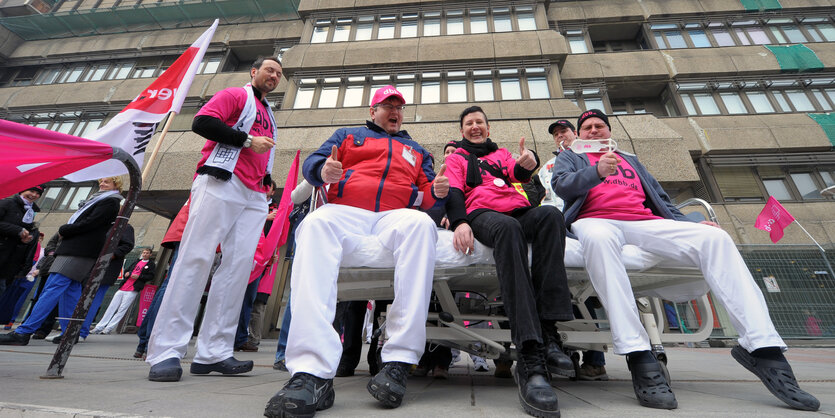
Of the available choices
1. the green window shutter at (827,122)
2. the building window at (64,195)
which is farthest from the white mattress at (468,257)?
the building window at (64,195)

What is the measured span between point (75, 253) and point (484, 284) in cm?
500

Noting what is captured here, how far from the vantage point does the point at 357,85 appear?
13445mm

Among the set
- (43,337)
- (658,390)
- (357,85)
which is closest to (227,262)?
(658,390)

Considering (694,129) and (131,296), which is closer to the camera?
(131,296)

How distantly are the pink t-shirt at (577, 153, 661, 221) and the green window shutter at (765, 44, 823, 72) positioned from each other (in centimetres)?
1825

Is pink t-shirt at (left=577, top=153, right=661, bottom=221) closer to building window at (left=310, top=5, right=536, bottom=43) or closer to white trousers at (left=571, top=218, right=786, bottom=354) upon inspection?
white trousers at (left=571, top=218, right=786, bottom=354)

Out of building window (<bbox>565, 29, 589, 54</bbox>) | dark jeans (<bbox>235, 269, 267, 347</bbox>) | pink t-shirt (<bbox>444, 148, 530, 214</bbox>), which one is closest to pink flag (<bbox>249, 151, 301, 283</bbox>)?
dark jeans (<bbox>235, 269, 267, 347</bbox>)

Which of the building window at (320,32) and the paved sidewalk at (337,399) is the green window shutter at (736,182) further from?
the building window at (320,32)

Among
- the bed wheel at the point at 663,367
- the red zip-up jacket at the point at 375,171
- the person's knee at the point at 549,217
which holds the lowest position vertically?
the bed wheel at the point at 663,367

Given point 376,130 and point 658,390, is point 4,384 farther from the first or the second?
point 658,390

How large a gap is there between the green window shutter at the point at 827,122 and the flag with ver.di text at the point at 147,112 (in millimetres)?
19323

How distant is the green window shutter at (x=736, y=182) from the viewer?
42.1 feet

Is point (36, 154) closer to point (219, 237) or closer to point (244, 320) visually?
point (219, 237)

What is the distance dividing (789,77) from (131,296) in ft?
76.2
